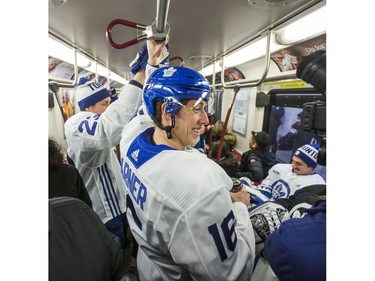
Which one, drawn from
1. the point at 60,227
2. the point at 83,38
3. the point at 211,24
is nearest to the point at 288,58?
the point at 211,24

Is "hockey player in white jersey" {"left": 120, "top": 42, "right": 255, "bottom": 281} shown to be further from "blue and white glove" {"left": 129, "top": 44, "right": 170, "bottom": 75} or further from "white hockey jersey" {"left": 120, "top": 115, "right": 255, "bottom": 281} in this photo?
"blue and white glove" {"left": 129, "top": 44, "right": 170, "bottom": 75}

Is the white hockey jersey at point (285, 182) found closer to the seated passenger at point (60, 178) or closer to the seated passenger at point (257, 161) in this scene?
the seated passenger at point (257, 161)

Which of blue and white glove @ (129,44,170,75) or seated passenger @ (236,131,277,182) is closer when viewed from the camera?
blue and white glove @ (129,44,170,75)

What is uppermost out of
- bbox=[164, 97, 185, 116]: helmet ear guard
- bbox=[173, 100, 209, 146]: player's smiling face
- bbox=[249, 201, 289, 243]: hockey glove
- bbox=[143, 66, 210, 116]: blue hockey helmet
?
A: bbox=[143, 66, 210, 116]: blue hockey helmet

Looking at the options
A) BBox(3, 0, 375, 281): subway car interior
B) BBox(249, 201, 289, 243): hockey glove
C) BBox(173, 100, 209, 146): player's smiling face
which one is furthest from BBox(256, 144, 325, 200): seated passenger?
BBox(173, 100, 209, 146): player's smiling face

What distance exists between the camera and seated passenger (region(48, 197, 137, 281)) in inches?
34.6

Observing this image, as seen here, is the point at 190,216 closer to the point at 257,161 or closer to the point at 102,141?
the point at 102,141

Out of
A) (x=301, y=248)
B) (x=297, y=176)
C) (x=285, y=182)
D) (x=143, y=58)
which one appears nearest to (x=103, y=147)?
(x=143, y=58)

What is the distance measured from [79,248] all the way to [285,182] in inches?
125

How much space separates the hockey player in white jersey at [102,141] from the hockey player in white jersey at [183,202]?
62 cm

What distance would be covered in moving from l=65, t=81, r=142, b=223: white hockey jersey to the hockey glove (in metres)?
1.22

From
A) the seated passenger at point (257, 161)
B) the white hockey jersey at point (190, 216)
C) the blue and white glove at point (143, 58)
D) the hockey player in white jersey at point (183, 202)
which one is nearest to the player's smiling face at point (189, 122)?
the hockey player in white jersey at point (183, 202)

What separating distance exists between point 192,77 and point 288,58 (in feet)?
13.1
